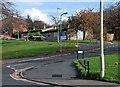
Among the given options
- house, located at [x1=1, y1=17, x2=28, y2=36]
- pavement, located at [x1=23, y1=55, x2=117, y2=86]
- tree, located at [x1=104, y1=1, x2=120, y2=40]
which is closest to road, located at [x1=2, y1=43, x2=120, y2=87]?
pavement, located at [x1=23, y1=55, x2=117, y2=86]

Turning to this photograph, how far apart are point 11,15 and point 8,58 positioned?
11167mm

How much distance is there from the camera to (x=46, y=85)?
16906 millimetres

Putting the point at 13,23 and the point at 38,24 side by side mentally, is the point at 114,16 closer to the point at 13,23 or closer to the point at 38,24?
the point at 13,23

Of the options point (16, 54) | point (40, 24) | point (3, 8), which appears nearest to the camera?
point (16, 54)

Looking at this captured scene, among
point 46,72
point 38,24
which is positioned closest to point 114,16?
point 46,72

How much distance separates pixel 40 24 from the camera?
17162 centimetres

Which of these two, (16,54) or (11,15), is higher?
(11,15)

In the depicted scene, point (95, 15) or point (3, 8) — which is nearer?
point (3, 8)

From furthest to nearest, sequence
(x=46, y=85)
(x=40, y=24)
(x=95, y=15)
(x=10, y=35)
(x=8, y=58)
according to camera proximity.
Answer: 1. (x=40, y=24)
2. (x=10, y=35)
3. (x=95, y=15)
4. (x=8, y=58)
5. (x=46, y=85)

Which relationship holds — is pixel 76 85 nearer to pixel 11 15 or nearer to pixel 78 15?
pixel 11 15

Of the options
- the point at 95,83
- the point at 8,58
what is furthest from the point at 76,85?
the point at 8,58

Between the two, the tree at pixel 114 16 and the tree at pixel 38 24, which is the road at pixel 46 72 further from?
the tree at pixel 38 24

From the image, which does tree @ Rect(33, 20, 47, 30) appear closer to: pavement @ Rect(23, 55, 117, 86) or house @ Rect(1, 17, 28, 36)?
house @ Rect(1, 17, 28, 36)

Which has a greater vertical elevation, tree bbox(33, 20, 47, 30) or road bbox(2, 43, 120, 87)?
tree bbox(33, 20, 47, 30)
